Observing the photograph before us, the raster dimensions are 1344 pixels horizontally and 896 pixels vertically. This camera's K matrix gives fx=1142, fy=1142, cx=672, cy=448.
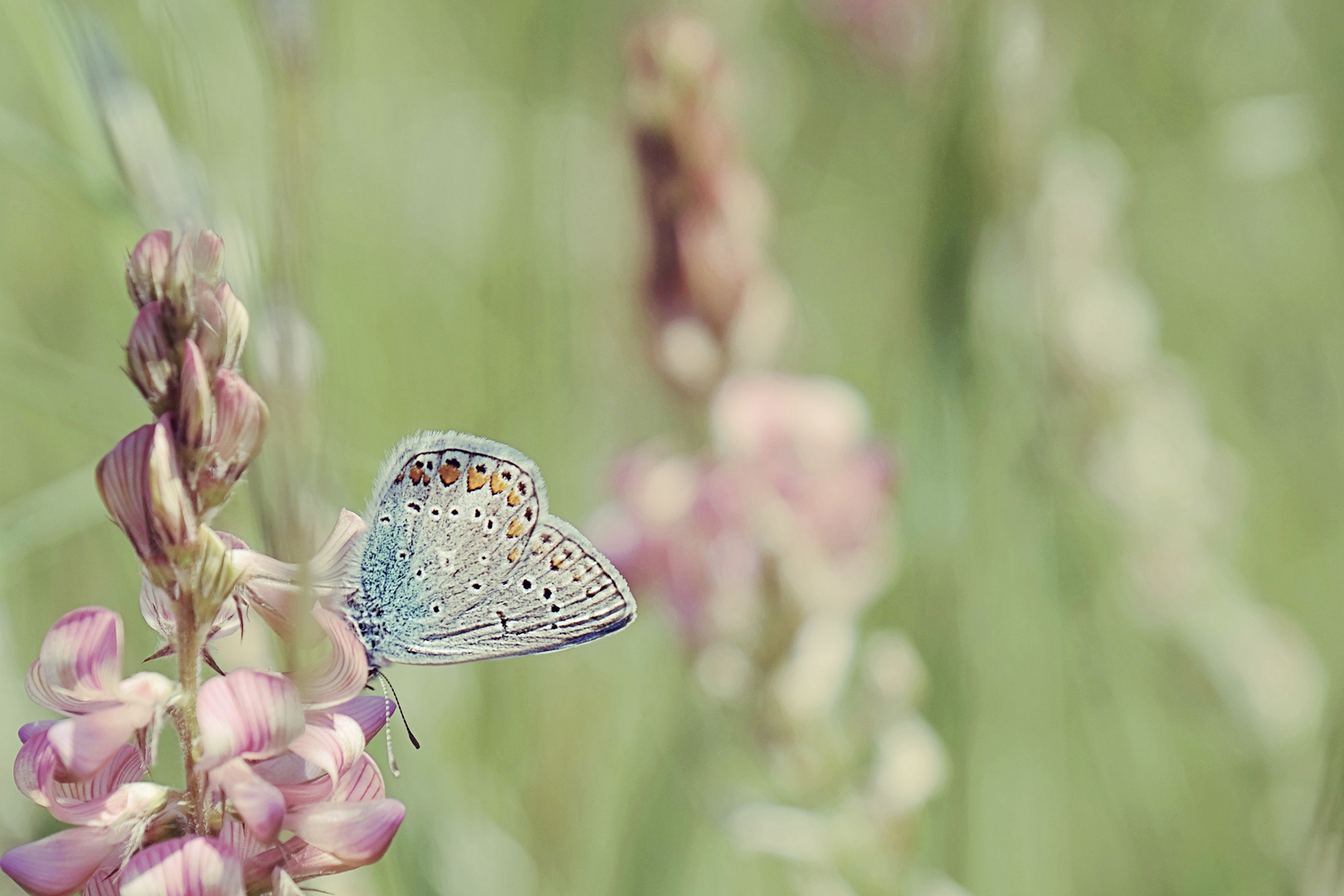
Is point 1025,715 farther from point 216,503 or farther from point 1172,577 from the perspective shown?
point 216,503

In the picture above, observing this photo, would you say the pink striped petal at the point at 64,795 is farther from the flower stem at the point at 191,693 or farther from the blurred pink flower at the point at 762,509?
the blurred pink flower at the point at 762,509

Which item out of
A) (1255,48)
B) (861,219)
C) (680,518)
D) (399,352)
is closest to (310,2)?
(680,518)

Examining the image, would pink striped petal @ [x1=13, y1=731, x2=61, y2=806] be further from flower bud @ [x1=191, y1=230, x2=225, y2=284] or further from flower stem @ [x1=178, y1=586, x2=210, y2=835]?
flower bud @ [x1=191, y1=230, x2=225, y2=284]

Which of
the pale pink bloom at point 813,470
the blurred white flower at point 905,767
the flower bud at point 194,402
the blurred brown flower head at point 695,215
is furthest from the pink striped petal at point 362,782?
the blurred brown flower head at point 695,215

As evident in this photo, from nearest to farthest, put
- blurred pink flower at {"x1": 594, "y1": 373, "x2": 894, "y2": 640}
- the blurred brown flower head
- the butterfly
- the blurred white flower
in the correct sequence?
the butterfly < the blurred white flower < blurred pink flower at {"x1": 594, "y1": 373, "x2": 894, "y2": 640} < the blurred brown flower head

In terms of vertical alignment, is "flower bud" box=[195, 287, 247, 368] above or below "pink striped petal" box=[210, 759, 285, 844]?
above

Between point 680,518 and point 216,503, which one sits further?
point 680,518

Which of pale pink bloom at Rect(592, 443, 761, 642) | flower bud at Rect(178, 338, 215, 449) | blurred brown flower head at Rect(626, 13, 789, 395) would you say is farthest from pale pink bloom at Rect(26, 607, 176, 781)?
blurred brown flower head at Rect(626, 13, 789, 395)
